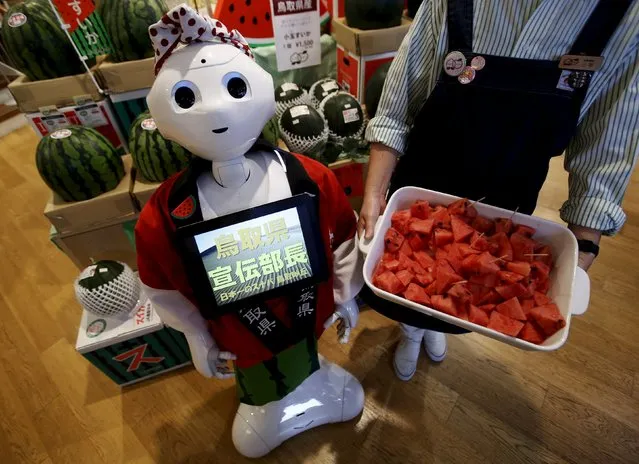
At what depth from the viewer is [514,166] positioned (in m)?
0.91

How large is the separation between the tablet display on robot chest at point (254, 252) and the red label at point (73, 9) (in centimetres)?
102

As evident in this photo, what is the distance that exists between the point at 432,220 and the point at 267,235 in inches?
14.7

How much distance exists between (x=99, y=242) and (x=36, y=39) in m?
Answer: 0.76

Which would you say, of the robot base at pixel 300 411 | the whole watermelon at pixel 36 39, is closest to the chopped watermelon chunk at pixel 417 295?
the robot base at pixel 300 411

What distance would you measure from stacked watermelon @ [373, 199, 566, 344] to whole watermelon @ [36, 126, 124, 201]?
107 centimetres

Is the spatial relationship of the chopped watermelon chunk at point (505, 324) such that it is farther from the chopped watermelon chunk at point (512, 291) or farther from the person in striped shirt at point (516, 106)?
the person in striped shirt at point (516, 106)

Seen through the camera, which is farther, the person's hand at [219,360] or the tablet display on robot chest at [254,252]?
the person's hand at [219,360]

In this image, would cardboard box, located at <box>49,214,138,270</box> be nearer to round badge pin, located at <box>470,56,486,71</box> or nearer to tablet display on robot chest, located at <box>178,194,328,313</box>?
tablet display on robot chest, located at <box>178,194,328,313</box>

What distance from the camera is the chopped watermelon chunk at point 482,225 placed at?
0.82 meters

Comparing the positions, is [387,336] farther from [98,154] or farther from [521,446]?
[98,154]

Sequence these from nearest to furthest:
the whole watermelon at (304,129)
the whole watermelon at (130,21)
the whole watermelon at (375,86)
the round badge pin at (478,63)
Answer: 1. the round badge pin at (478,63)
2. the whole watermelon at (130,21)
3. the whole watermelon at (304,129)
4. the whole watermelon at (375,86)

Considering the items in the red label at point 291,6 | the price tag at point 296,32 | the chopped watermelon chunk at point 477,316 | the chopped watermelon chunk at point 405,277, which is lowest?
the chopped watermelon chunk at point 477,316

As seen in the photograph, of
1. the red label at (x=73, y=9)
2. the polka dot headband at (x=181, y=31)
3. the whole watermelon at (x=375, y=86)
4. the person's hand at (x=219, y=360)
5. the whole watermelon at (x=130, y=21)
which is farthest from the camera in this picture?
the whole watermelon at (x=375, y=86)

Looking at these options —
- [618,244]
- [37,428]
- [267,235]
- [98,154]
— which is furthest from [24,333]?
[618,244]
